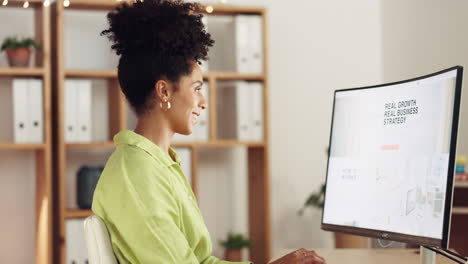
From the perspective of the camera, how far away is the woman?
63.6 inches

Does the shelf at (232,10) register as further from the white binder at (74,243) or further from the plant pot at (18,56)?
the white binder at (74,243)

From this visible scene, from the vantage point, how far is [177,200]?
1.69 m

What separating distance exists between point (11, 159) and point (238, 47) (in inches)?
59.4

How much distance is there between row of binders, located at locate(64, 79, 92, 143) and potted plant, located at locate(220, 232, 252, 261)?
3.44 ft

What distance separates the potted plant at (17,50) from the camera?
4.26m

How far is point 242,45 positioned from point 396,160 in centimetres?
293

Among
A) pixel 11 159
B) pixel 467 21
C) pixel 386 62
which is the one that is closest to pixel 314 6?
pixel 386 62

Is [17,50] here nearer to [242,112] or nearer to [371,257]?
[242,112]

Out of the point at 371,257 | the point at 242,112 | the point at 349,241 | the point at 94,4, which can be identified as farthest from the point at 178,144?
the point at 371,257

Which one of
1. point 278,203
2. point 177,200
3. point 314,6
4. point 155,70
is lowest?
point 278,203

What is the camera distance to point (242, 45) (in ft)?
15.0

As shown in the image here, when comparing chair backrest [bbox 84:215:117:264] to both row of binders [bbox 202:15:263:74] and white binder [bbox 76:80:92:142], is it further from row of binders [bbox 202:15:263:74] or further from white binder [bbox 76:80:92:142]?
row of binders [bbox 202:15:263:74]

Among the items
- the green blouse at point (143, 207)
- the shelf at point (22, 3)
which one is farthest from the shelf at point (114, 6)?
the green blouse at point (143, 207)

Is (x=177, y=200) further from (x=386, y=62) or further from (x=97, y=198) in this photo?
(x=386, y=62)
